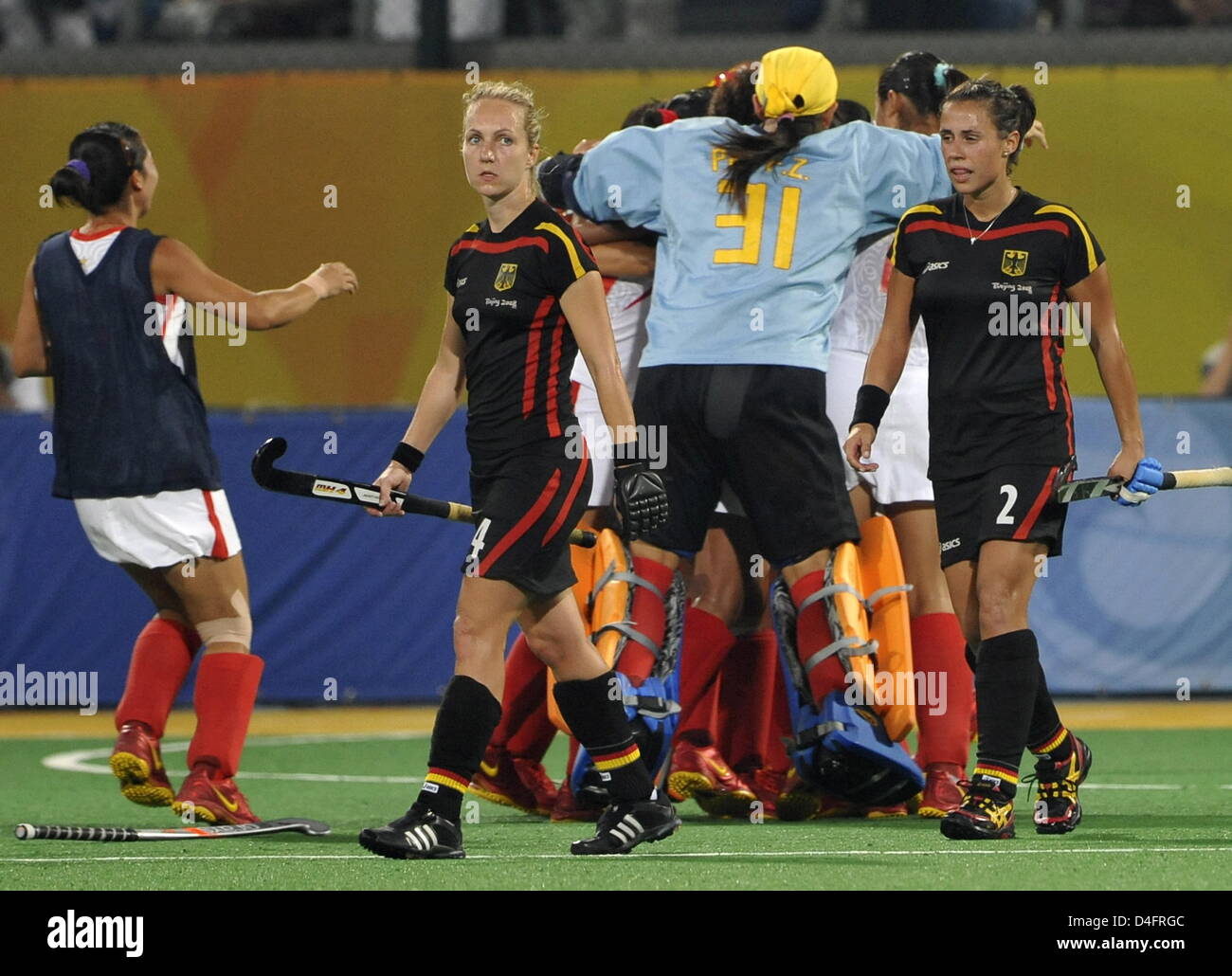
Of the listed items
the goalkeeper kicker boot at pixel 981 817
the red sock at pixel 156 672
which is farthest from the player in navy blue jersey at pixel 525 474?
Result: the red sock at pixel 156 672

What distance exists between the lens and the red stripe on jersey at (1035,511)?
18.1 ft

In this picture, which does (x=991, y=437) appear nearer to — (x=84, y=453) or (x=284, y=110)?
(x=84, y=453)

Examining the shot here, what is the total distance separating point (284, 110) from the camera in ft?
41.1

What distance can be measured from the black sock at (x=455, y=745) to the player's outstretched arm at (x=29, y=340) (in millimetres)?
1977

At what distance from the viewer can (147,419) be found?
619 cm

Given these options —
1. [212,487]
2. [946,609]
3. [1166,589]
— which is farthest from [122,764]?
[1166,589]

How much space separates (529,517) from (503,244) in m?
0.73

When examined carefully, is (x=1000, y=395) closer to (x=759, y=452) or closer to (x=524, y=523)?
(x=759, y=452)

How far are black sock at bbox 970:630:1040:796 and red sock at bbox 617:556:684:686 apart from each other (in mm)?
1156

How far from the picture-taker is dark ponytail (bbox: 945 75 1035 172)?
5633 millimetres

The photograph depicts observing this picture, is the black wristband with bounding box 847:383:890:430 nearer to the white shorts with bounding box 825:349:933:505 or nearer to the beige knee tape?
the white shorts with bounding box 825:349:933:505

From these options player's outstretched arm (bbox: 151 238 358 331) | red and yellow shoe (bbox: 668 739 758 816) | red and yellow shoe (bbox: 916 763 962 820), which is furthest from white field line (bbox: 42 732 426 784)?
player's outstretched arm (bbox: 151 238 358 331)

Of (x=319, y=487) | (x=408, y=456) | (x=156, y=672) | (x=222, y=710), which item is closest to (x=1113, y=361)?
(x=408, y=456)
